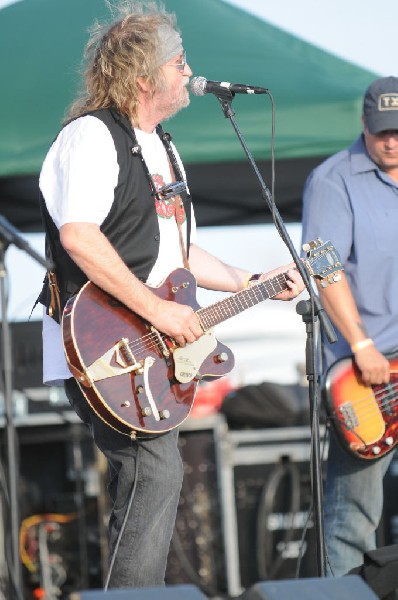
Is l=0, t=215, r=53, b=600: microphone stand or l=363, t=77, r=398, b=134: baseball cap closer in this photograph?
l=0, t=215, r=53, b=600: microphone stand

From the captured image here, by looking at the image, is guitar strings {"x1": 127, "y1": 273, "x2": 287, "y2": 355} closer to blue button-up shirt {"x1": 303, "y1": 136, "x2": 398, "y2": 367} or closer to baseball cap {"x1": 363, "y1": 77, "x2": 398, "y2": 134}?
blue button-up shirt {"x1": 303, "y1": 136, "x2": 398, "y2": 367}

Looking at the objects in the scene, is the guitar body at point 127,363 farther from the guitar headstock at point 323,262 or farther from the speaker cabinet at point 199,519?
the speaker cabinet at point 199,519

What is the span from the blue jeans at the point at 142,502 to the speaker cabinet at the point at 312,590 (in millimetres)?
708

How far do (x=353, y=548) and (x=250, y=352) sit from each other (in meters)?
4.70

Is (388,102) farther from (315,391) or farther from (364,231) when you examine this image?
(315,391)

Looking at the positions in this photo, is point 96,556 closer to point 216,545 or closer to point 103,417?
point 216,545

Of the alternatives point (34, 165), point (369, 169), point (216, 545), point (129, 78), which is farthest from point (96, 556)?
point (129, 78)

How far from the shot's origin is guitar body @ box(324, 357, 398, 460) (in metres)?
4.56

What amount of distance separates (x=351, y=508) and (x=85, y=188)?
1791mm

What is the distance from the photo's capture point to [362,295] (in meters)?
4.63

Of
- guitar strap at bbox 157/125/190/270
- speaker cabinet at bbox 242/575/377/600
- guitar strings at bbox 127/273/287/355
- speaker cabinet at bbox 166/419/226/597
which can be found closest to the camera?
speaker cabinet at bbox 242/575/377/600

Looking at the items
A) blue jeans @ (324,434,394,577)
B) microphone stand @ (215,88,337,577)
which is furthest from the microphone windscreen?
blue jeans @ (324,434,394,577)

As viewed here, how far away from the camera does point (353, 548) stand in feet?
15.0

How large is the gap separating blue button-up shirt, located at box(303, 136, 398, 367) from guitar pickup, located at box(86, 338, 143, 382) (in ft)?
4.17
